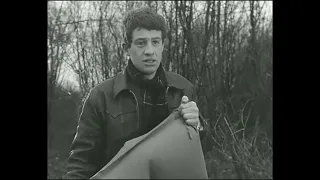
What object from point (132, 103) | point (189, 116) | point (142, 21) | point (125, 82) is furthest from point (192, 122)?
point (142, 21)

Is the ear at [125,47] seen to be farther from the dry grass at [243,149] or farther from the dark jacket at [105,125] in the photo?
the dry grass at [243,149]

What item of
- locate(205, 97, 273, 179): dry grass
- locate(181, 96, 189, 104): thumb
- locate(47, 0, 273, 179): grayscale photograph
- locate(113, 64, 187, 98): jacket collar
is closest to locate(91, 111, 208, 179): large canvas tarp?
locate(47, 0, 273, 179): grayscale photograph

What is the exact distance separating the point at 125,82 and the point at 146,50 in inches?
11.9

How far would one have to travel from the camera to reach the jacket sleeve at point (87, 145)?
3.31 metres

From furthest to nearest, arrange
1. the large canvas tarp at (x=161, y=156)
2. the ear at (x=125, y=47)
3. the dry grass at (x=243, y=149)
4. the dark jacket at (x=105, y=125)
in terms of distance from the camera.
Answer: the dry grass at (x=243, y=149), the ear at (x=125, y=47), the dark jacket at (x=105, y=125), the large canvas tarp at (x=161, y=156)

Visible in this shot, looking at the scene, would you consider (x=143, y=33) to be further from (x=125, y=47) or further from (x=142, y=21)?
(x=125, y=47)

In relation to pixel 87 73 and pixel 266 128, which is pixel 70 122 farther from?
pixel 266 128

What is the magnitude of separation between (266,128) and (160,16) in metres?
1.36

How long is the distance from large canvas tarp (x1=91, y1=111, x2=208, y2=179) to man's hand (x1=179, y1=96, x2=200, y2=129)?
45 mm

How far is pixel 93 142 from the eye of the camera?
10.9 ft

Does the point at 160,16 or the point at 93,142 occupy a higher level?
the point at 160,16

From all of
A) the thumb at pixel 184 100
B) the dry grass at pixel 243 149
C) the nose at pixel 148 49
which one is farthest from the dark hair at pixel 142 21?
the dry grass at pixel 243 149

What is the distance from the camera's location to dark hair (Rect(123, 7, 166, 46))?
3.37 m
